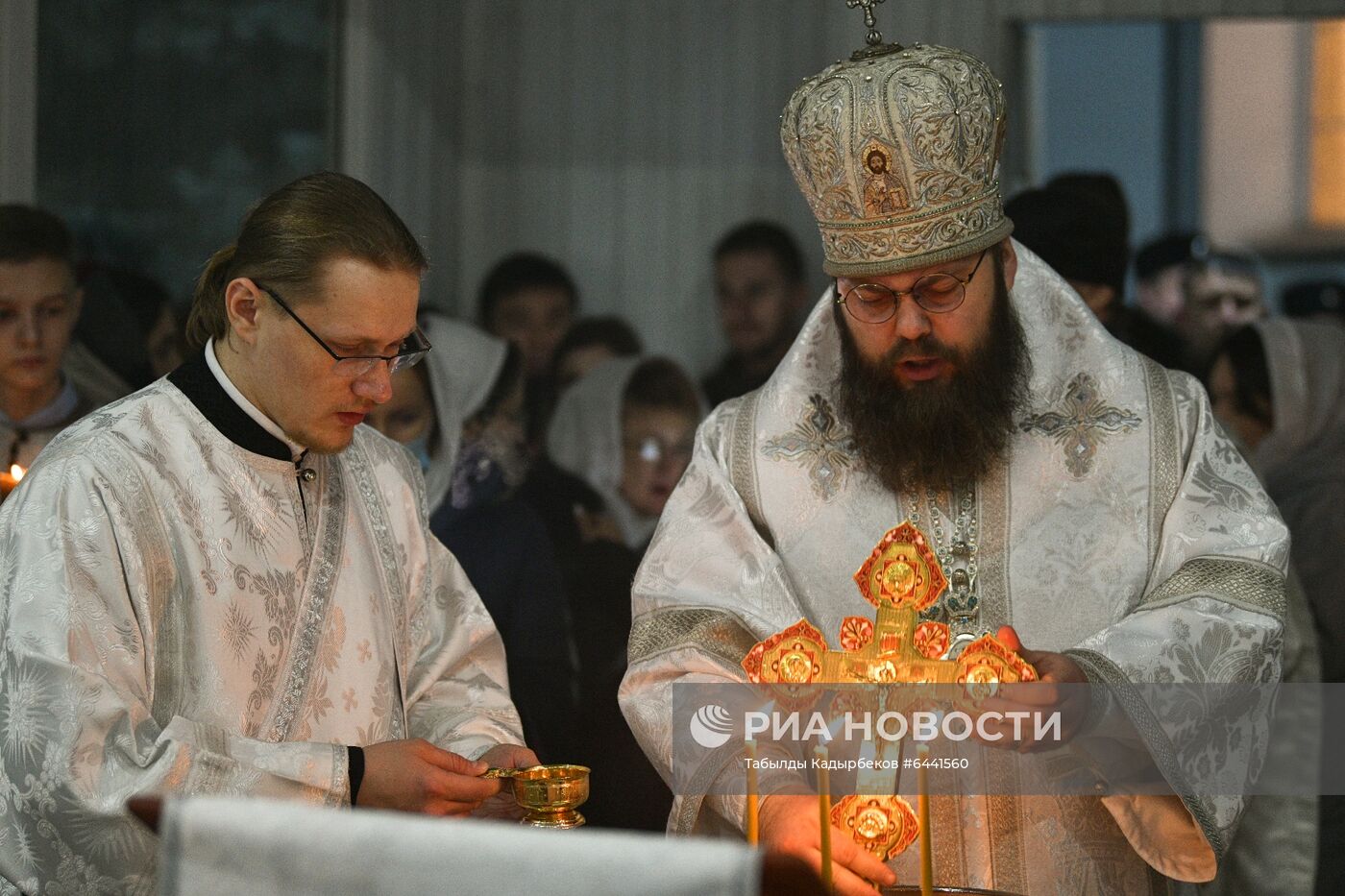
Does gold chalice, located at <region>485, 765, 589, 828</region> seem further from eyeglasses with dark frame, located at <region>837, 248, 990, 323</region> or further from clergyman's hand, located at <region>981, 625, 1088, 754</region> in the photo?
eyeglasses with dark frame, located at <region>837, 248, 990, 323</region>

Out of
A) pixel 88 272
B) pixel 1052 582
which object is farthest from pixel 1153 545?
pixel 88 272

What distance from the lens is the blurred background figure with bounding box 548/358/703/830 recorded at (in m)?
5.36

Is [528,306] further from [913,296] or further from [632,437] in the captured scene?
[913,296]

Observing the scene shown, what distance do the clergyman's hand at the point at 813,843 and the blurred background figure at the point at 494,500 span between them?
6.52 feet

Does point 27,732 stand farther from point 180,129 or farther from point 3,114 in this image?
point 180,129

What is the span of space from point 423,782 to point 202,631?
1.67 feet

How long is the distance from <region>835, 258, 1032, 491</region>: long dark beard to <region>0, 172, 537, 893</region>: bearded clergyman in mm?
854

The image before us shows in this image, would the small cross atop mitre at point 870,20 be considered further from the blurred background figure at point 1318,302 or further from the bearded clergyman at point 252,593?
the blurred background figure at point 1318,302

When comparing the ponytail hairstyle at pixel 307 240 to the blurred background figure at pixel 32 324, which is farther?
the blurred background figure at pixel 32 324

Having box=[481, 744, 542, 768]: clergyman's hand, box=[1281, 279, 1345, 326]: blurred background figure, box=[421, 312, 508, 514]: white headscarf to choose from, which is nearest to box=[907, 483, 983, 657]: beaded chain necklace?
box=[481, 744, 542, 768]: clergyman's hand

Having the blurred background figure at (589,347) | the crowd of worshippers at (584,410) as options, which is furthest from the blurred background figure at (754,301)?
the blurred background figure at (589,347)

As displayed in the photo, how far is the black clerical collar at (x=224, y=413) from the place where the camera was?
3156 mm

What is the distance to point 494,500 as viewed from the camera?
16.7 ft

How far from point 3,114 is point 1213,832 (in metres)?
4.61
